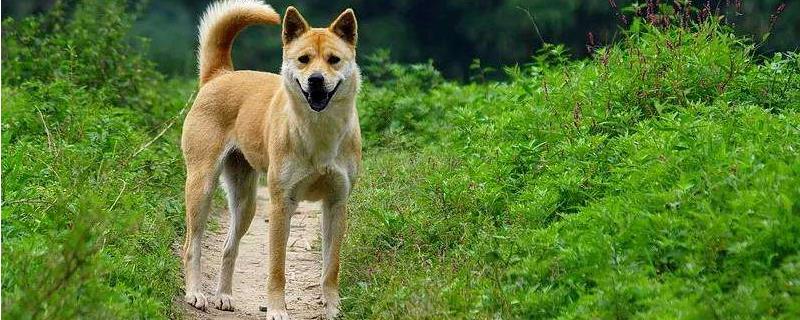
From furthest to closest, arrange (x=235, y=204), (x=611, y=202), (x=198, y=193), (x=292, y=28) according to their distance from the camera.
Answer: (x=235, y=204)
(x=198, y=193)
(x=292, y=28)
(x=611, y=202)

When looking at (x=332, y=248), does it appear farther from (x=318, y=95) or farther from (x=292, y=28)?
(x=292, y=28)

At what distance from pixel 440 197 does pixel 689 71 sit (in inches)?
70.1

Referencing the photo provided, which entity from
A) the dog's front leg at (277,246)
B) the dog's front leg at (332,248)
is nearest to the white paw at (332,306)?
the dog's front leg at (332,248)

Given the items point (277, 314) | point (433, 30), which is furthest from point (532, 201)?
point (433, 30)

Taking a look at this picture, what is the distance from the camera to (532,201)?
6879 millimetres

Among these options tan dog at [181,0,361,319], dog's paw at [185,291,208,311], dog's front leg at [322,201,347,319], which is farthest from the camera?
dog's paw at [185,291,208,311]

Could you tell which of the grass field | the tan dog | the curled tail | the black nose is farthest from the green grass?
the curled tail

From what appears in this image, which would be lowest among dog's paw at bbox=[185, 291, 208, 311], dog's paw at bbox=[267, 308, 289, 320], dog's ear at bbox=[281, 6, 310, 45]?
dog's paw at bbox=[185, 291, 208, 311]

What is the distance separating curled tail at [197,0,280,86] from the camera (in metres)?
7.91

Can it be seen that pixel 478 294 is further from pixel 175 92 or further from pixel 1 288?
pixel 175 92

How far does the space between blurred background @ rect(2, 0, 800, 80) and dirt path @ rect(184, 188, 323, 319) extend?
9346 mm

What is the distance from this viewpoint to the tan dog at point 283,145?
6.85 m

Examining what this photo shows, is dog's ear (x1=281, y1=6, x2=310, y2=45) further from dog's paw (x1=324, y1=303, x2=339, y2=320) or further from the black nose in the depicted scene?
dog's paw (x1=324, y1=303, x2=339, y2=320)

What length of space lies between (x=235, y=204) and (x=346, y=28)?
137 centimetres
